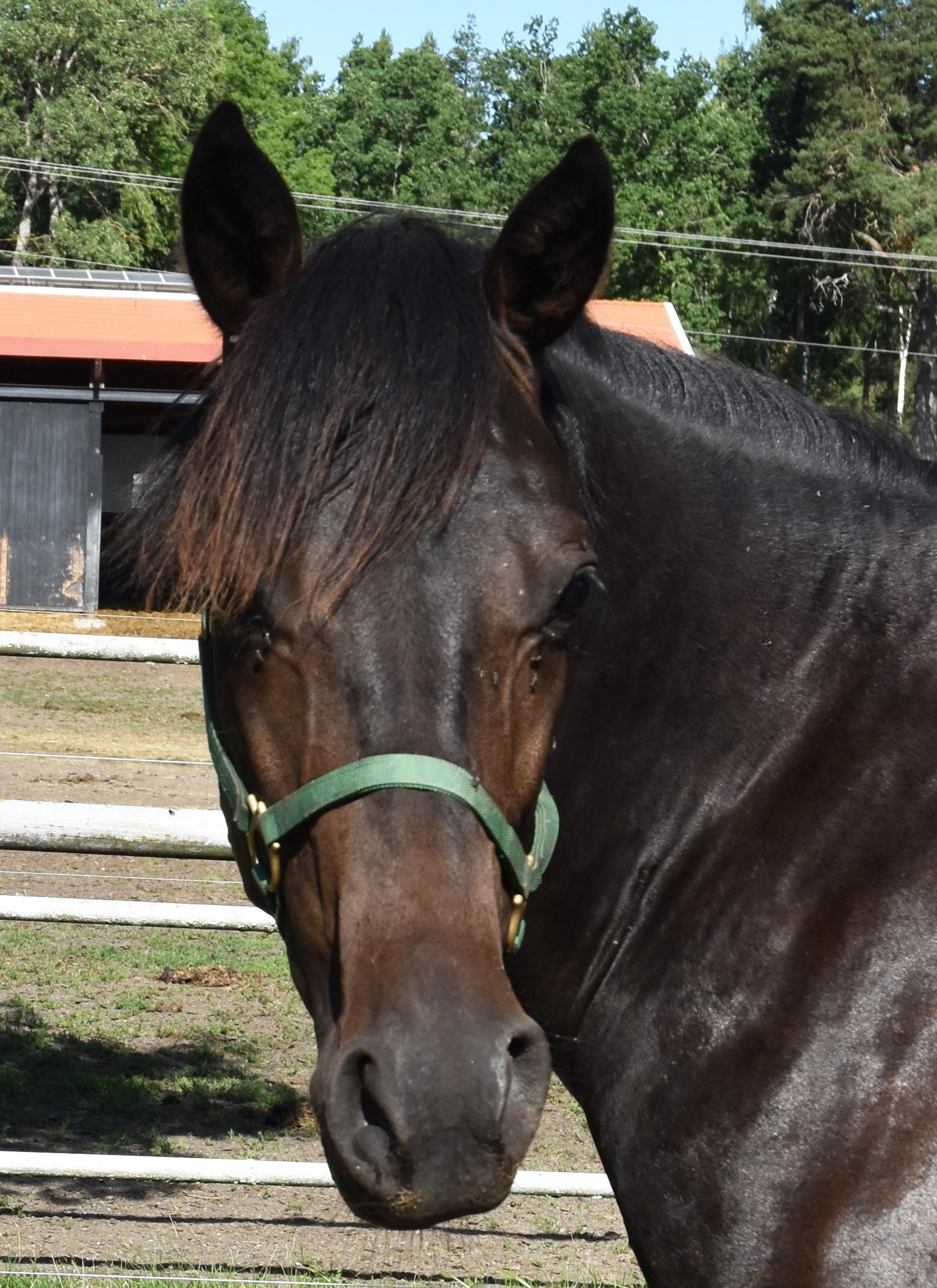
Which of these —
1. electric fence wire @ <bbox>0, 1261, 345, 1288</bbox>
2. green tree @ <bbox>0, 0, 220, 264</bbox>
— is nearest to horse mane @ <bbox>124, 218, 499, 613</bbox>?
electric fence wire @ <bbox>0, 1261, 345, 1288</bbox>

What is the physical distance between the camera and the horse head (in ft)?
4.47

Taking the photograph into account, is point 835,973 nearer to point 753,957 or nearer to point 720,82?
point 753,957

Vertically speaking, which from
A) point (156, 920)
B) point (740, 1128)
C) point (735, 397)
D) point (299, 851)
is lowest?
point (156, 920)

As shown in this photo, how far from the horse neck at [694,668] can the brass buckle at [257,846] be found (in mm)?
471

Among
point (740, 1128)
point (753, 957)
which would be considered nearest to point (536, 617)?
point (753, 957)

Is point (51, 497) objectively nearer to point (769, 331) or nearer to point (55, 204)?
point (55, 204)

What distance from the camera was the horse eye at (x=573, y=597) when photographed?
5.40 ft

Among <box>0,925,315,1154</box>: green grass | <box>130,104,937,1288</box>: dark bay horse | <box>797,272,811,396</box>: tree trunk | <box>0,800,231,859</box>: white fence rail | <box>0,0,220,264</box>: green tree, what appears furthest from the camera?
<box>0,0,220,264</box>: green tree

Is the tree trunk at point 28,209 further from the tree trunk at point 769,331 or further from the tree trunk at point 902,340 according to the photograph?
the tree trunk at point 902,340

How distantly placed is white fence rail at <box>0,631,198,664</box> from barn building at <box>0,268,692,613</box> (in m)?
13.4

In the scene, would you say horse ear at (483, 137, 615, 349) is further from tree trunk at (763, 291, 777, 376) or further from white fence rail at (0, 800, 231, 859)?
tree trunk at (763, 291, 777, 376)

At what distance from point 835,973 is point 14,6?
4061 centimetres

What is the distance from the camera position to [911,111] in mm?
31000

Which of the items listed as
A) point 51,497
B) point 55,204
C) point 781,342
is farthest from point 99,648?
point 55,204
